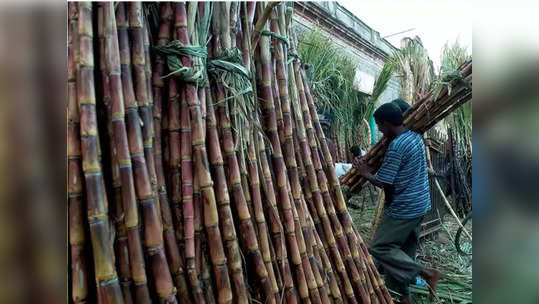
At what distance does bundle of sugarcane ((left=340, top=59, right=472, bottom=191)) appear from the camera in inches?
99.6

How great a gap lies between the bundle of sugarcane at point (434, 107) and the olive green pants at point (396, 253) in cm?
47

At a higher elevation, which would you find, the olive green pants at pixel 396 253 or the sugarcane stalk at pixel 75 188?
the sugarcane stalk at pixel 75 188

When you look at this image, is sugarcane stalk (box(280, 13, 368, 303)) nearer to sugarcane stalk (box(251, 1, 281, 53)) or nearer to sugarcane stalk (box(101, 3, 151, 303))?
sugarcane stalk (box(251, 1, 281, 53))

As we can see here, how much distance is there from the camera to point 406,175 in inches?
111

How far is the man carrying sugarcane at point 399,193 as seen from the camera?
108 inches

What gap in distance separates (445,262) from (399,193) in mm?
2033

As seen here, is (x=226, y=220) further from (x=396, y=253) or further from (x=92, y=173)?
(x=396, y=253)

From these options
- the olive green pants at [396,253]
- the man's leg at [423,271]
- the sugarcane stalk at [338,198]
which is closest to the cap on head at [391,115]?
the olive green pants at [396,253]

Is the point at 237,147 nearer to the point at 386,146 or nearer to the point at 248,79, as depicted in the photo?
the point at 248,79

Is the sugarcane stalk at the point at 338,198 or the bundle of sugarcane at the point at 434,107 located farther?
the bundle of sugarcane at the point at 434,107

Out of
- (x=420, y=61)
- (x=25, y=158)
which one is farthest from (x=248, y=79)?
(x=420, y=61)

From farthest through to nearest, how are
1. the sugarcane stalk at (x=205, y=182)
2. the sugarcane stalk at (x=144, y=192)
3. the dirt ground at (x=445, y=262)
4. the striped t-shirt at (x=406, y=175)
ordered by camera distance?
the dirt ground at (x=445, y=262) → the striped t-shirt at (x=406, y=175) → the sugarcane stalk at (x=205, y=182) → the sugarcane stalk at (x=144, y=192)

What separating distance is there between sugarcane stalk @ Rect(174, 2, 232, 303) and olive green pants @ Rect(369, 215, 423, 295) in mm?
2180

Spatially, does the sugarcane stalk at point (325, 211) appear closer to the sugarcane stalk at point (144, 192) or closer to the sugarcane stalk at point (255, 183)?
the sugarcane stalk at point (255, 183)
